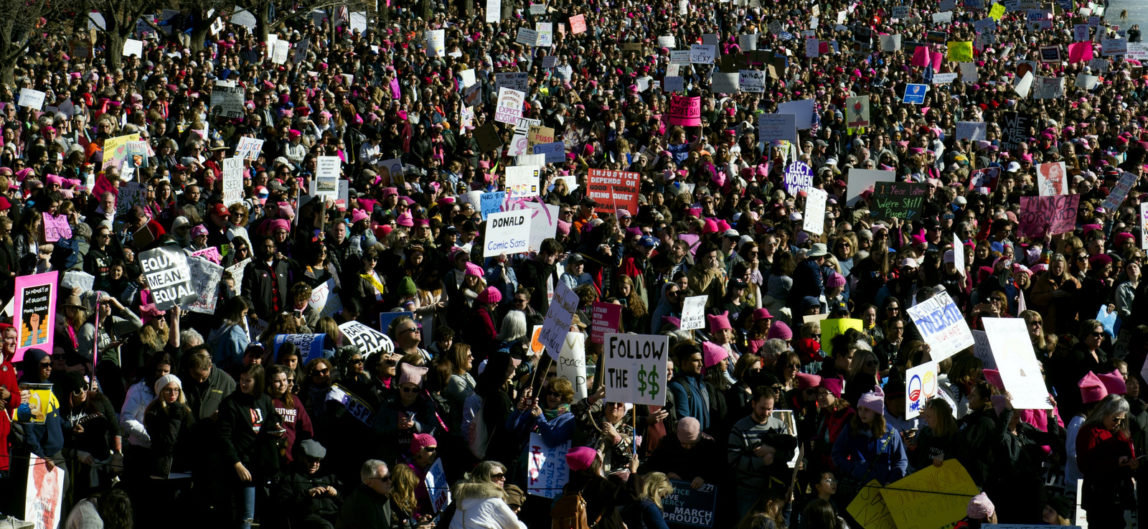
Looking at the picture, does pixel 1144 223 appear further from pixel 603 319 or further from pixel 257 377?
pixel 257 377

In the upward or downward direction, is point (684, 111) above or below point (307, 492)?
above

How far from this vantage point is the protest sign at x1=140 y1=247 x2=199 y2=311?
11.0m

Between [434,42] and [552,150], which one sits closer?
[552,150]

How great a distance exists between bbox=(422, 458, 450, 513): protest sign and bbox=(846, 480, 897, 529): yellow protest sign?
7.44ft

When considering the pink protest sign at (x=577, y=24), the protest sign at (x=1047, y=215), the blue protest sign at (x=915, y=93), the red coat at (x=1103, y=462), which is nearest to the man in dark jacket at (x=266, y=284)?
the red coat at (x=1103, y=462)

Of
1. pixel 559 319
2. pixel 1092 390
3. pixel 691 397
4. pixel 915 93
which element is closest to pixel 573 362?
pixel 559 319

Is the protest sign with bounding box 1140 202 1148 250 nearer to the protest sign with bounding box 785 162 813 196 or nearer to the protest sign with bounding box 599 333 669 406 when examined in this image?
the protest sign with bounding box 785 162 813 196

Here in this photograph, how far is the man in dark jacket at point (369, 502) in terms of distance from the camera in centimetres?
799

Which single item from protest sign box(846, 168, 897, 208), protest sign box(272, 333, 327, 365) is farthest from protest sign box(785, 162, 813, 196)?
protest sign box(272, 333, 327, 365)

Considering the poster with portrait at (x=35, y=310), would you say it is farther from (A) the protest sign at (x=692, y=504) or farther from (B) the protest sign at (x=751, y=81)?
(B) the protest sign at (x=751, y=81)

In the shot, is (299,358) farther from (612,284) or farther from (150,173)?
(150,173)

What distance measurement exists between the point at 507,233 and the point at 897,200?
5.89 metres

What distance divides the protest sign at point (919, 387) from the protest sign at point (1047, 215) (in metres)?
7.38

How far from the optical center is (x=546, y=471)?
8.59 m
